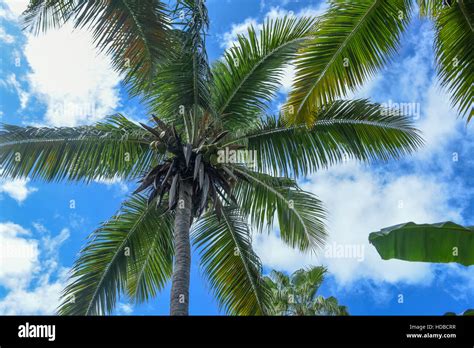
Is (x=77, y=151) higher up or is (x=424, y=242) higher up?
(x=77, y=151)

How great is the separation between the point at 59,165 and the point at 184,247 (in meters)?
3.42

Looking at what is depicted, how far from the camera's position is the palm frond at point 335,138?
11.8 metres

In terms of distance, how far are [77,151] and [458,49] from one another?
6.92 m

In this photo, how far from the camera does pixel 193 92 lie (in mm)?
12117

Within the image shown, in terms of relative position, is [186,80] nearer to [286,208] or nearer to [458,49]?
[286,208]

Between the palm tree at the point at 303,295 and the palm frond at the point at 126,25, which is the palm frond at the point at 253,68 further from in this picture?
the palm tree at the point at 303,295

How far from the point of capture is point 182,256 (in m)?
9.56

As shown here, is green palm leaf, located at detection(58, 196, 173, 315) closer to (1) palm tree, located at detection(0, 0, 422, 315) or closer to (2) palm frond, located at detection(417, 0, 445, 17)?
(1) palm tree, located at detection(0, 0, 422, 315)

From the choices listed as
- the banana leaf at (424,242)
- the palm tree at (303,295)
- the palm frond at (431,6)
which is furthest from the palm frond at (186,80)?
the palm tree at (303,295)

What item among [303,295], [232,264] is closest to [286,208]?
[232,264]

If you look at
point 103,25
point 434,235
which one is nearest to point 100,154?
point 103,25

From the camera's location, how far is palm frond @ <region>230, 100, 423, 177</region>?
11.8 meters

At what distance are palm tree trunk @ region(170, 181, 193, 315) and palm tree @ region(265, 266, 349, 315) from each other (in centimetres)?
953
